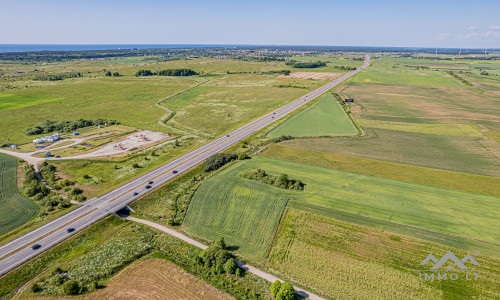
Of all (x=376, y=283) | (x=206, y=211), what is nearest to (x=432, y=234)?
(x=376, y=283)

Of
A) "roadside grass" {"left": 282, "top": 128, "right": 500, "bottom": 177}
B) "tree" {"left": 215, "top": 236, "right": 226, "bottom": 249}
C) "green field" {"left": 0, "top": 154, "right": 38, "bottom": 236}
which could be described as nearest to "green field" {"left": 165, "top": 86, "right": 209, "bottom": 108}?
"roadside grass" {"left": 282, "top": 128, "right": 500, "bottom": 177}

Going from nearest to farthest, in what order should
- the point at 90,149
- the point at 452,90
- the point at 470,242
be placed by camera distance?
1. the point at 470,242
2. the point at 90,149
3. the point at 452,90

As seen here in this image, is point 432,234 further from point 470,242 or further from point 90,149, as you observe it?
point 90,149

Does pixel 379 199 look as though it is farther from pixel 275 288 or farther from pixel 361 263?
pixel 275 288

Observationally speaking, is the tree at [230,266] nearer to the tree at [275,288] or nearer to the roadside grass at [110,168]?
the tree at [275,288]

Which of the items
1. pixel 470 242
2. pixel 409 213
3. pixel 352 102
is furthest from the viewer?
pixel 352 102

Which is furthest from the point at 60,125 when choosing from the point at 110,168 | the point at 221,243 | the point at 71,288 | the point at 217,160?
the point at 221,243

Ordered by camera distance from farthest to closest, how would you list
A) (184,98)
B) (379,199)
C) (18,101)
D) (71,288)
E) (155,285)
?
(184,98)
(18,101)
(379,199)
(155,285)
(71,288)
